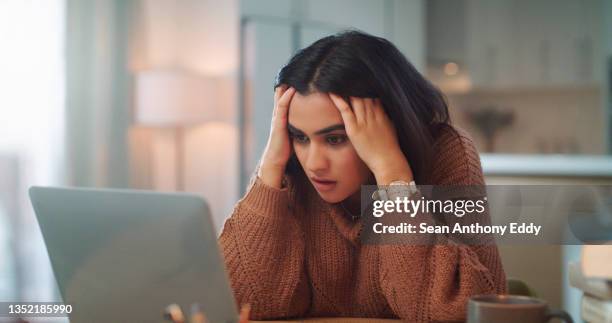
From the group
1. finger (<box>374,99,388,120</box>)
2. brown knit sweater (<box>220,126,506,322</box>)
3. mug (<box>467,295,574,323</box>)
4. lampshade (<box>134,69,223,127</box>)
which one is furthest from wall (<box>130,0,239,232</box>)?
mug (<box>467,295,574,323</box>)

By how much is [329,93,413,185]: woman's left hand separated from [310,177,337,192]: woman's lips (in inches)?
2.6

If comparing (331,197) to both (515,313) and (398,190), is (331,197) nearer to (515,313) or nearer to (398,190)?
(398,190)

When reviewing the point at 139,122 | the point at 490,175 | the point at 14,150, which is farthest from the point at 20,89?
the point at 490,175

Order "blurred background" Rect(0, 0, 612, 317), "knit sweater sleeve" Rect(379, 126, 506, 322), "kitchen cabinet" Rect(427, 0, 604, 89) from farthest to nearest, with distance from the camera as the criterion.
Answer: "kitchen cabinet" Rect(427, 0, 604, 89)
"blurred background" Rect(0, 0, 612, 317)
"knit sweater sleeve" Rect(379, 126, 506, 322)

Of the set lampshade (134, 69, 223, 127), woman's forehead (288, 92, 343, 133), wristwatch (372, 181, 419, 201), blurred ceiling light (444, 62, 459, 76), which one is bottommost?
wristwatch (372, 181, 419, 201)

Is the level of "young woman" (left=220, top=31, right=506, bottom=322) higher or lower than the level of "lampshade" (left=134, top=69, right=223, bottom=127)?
lower

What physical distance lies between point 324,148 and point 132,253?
43 cm

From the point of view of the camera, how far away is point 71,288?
36.3 inches

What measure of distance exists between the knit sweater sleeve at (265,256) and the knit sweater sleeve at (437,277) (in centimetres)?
15

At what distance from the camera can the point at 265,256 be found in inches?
48.8

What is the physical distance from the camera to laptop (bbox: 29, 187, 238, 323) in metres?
0.79

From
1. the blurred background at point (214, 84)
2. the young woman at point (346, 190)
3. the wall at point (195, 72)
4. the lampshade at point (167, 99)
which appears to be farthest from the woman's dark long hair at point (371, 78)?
the wall at point (195, 72)

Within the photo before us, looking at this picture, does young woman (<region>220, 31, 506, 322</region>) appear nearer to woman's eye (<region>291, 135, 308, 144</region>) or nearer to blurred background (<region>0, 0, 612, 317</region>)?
woman's eye (<region>291, 135, 308, 144</region>)

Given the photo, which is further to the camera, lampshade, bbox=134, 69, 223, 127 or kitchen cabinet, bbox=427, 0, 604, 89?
kitchen cabinet, bbox=427, 0, 604, 89
